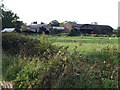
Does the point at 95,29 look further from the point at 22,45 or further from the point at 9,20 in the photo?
the point at 22,45

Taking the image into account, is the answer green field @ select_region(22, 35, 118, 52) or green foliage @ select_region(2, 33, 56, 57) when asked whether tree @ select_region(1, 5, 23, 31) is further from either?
green foliage @ select_region(2, 33, 56, 57)

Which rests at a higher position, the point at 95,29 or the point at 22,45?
the point at 22,45

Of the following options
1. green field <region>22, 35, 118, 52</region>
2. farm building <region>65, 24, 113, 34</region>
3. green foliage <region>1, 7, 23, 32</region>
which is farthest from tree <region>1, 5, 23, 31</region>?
green field <region>22, 35, 118, 52</region>

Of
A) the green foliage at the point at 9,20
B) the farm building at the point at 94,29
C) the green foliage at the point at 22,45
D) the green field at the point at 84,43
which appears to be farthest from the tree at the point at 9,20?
the green foliage at the point at 22,45

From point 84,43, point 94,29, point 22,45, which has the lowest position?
point 94,29

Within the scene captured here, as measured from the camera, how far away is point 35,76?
714 cm

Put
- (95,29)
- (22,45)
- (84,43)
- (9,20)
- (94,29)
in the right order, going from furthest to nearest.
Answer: (94,29) < (95,29) < (9,20) < (84,43) < (22,45)

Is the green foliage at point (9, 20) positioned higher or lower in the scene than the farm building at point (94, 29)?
higher

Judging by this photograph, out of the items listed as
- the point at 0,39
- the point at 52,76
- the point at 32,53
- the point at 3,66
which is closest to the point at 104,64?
the point at 52,76

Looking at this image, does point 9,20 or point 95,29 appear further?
point 95,29

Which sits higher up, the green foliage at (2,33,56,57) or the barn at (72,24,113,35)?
the green foliage at (2,33,56,57)

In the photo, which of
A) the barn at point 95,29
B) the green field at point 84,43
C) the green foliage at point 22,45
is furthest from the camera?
the barn at point 95,29

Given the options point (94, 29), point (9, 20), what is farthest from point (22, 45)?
point (94, 29)

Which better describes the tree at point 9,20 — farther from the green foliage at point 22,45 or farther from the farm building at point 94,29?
the green foliage at point 22,45
